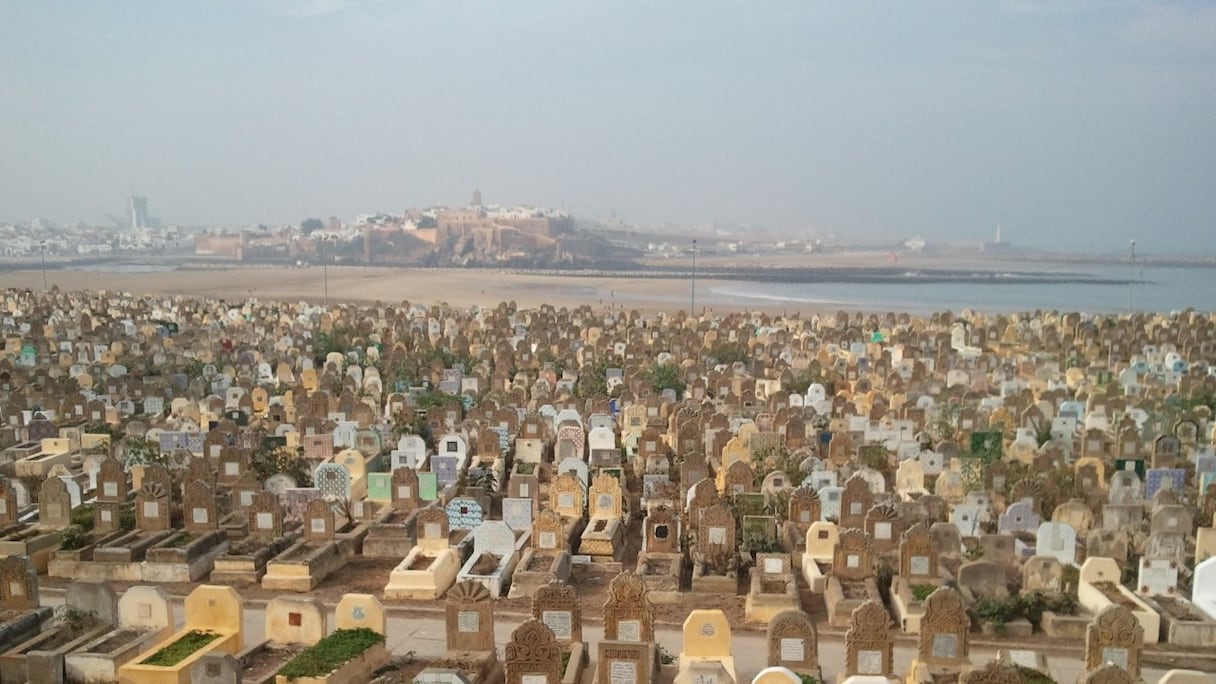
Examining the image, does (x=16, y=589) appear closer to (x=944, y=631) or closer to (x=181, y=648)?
(x=181, y=648)

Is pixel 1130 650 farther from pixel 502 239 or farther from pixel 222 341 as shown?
pixel 502 239

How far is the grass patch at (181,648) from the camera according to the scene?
37.8 ft

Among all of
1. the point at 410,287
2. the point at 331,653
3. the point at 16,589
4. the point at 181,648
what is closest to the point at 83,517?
the point at 16,589

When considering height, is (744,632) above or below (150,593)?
below

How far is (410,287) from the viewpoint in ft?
311

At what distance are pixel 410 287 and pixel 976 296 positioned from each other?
184 ft

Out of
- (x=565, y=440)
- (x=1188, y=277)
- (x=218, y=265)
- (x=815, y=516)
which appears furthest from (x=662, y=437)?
(x=1188, y=277)

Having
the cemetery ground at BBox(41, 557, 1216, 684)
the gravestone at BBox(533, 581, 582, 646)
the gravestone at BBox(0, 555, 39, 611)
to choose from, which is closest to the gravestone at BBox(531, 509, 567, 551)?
the cemetery ground at BBox(41, 557, 1216, 684)

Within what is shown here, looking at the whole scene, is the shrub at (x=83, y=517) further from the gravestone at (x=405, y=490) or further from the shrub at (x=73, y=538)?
the gravestone at (x=405, y=490)

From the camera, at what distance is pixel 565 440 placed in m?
22.3

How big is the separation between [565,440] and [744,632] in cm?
910

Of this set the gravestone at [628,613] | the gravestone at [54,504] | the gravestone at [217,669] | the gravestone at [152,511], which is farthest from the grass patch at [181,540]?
the gravestone at [628,613]

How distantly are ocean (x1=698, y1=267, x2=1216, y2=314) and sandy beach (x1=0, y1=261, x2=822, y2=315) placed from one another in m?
4.70

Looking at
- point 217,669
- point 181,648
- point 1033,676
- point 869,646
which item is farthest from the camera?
point 181,648
